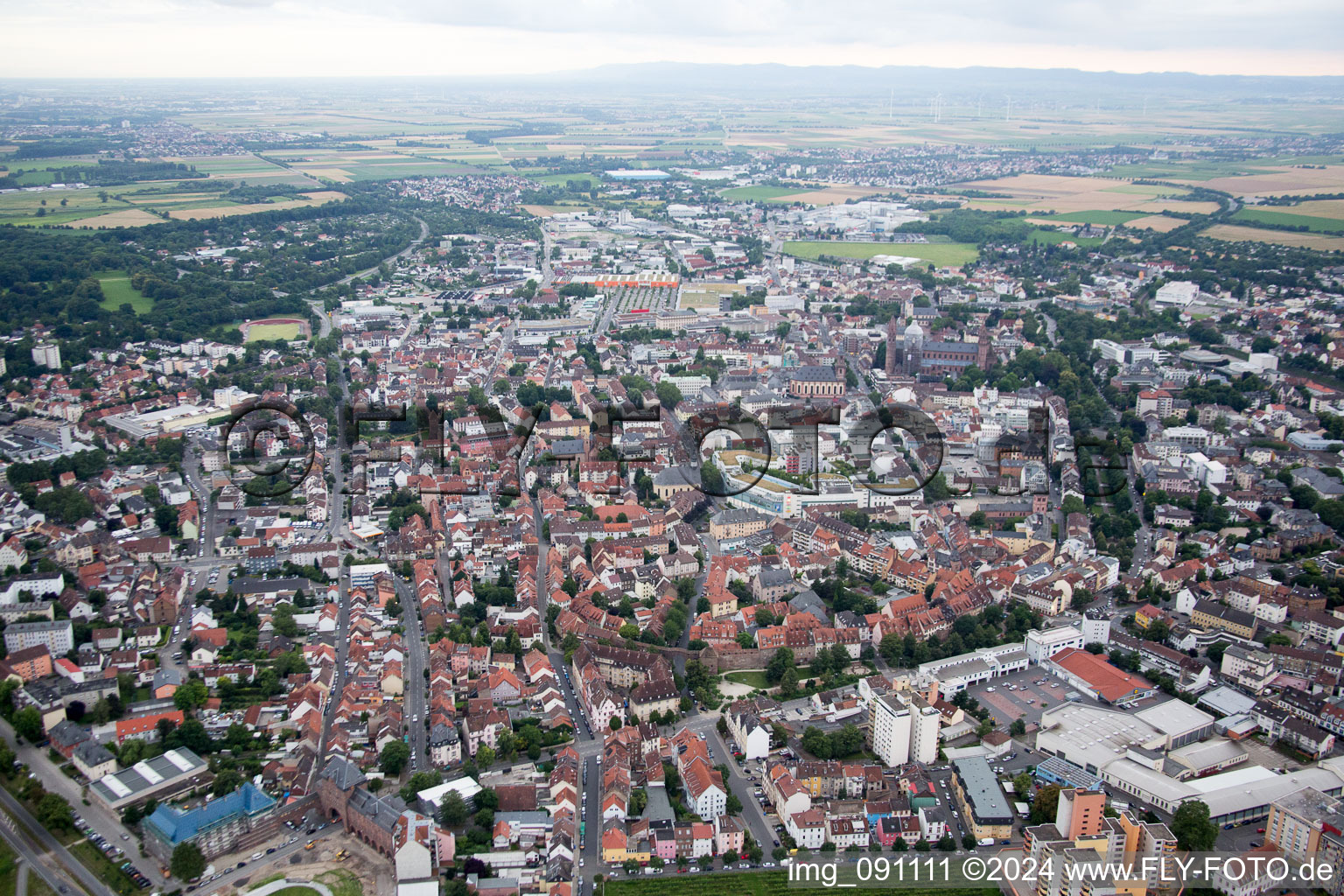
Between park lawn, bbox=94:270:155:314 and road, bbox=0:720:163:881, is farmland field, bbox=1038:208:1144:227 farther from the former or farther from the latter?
road, bbox=0:720:163:881

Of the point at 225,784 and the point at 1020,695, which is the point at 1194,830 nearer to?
the point at 1020,695

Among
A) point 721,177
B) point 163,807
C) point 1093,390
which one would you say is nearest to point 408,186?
point 721,177

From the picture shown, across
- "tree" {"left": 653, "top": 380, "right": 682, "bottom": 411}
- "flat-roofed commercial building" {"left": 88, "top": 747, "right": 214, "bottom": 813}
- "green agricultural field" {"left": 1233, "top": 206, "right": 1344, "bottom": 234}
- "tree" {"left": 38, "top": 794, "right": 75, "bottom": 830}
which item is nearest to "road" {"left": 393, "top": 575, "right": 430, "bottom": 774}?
"flat-roofed commercial building" {"left": 88, "top": 747, "right": 214, "bottom": 813}

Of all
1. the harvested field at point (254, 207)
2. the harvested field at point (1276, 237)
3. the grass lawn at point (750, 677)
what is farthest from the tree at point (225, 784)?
the harvested field at point (1276, 237)

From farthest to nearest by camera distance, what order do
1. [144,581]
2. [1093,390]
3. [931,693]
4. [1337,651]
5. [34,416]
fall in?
[1093,390] < [34,416] < [144,581] < [1337,651] < [931,693]

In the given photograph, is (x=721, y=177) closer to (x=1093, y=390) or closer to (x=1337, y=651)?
(x=1093, y=390)
